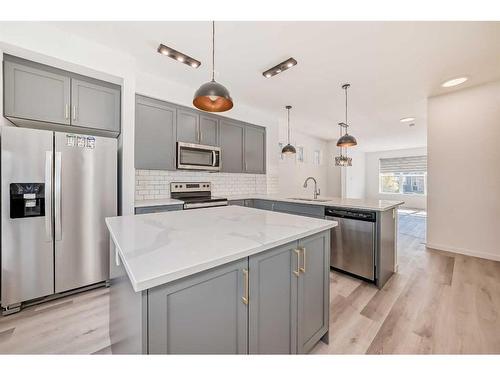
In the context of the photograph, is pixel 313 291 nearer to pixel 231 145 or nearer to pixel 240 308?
pixel 240 308

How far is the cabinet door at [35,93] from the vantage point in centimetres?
193

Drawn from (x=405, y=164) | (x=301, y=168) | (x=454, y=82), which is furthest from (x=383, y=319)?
(x=405, y=164)

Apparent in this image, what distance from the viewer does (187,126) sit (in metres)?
3.20

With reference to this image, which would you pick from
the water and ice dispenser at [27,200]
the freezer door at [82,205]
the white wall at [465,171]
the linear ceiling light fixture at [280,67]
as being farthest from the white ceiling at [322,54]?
the water and ice dispenser at [27,200]

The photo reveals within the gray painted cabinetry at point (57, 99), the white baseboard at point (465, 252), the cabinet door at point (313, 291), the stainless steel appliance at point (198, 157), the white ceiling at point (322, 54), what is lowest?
the white baseboard at point (465, 252)

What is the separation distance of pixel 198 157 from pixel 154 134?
707 millimetres

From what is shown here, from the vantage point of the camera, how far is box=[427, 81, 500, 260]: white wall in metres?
3.00

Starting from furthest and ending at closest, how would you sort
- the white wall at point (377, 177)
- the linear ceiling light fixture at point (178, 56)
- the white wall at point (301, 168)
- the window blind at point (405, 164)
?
1. the white wall at point (377, 177)
2. the window blind at point (405, 164)
3. the white wall at point (301, 168)
4. the linear ceiling light fixture at point (178, 56)

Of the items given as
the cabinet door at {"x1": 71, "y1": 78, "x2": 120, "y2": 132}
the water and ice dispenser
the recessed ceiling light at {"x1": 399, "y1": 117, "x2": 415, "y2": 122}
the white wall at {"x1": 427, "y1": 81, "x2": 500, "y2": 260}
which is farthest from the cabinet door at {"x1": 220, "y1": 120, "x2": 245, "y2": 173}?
the recessed ceiling light at {"x1": 399, "y1": 117, "x2": 415, "y2": 122}

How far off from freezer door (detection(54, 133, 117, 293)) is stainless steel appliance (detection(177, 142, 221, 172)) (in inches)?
37.2

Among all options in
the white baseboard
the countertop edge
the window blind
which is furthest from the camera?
the window blind

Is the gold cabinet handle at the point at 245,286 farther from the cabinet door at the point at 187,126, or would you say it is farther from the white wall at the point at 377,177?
the white wall at the point at 377,177

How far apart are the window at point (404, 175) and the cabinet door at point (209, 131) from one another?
8721 millimetres

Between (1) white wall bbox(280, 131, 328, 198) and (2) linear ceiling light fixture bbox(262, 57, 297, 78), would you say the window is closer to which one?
(1) white wall bbox(280, 131, 328, 198)
